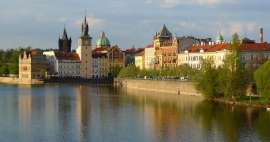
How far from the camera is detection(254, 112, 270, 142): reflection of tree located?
3784cm

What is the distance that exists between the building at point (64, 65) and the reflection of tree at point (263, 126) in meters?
100

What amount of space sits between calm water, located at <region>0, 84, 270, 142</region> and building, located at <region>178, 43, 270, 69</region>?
1225 inches

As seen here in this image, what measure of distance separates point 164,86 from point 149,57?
135ft

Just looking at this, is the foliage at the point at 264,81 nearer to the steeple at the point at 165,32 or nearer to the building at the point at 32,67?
the steeple at the point at 165,32

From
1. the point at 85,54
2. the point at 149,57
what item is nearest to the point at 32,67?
the point at 85,54

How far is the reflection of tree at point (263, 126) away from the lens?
37844mm

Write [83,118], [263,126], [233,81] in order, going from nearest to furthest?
[263,126], [83,118], [233,81]

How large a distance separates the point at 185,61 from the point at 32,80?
43389mm

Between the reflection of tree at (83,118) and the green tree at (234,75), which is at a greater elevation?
the green tree at (234,75)

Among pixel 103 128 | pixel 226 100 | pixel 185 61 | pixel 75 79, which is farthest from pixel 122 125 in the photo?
pixel 75 79

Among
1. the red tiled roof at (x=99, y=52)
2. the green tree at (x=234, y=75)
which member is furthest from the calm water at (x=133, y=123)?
the red tiled roof at (x=99, y=52)

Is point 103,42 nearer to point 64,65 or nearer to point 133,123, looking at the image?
point 64,65

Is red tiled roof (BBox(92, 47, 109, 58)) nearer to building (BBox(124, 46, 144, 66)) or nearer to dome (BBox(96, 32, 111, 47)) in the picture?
building (BBox(124, 46, 144, 66))

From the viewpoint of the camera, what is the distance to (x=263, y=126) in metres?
42.3
